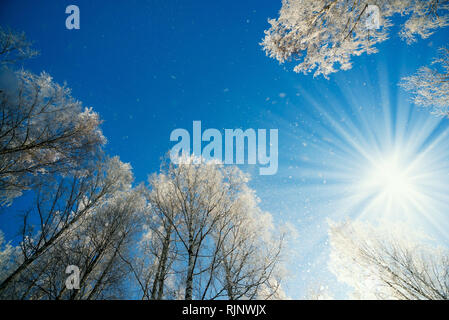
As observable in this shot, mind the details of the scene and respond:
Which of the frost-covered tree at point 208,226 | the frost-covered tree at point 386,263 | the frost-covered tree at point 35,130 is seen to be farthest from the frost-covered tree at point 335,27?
the frost-covered tree at point 386,263

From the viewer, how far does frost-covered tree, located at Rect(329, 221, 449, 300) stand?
657 cm

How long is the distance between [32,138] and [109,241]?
4074 millimetres

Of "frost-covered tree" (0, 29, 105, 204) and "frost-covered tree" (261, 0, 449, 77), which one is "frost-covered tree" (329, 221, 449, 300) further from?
"frost-covered tree" (0, 29, 105, 204)

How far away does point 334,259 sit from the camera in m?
9.16

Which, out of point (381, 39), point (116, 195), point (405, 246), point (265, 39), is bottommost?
point (405, 246)

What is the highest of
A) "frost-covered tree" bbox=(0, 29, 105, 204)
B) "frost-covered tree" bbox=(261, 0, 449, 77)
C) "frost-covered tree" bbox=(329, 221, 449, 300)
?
"frost-covered tree" bbox=(261, 0, 449, 77)

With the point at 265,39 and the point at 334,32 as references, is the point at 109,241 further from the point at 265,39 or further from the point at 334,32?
the point at 334,32

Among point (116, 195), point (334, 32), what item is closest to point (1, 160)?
point (116, 195)

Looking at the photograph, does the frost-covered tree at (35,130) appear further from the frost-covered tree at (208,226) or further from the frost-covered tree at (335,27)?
the frost-covered tree at (335,27)

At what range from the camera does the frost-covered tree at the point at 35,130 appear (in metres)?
4.82

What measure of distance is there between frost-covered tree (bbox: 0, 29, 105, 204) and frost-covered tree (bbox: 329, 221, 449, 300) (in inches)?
497

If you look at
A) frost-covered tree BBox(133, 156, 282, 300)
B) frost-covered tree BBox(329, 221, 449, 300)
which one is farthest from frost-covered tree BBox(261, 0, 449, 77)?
frost-covered tree BBox(329, 221, 449, 300)

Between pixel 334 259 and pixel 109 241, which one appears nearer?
pixel 109 241
